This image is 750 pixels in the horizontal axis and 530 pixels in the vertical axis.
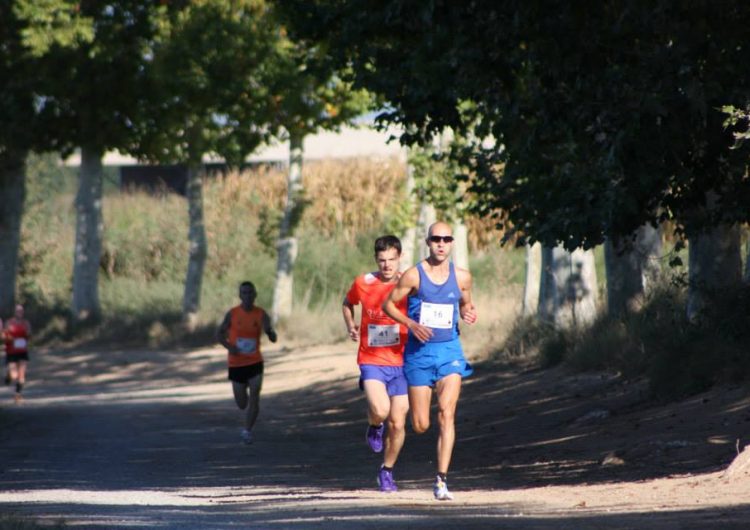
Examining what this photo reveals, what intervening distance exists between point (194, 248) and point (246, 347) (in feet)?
62.7

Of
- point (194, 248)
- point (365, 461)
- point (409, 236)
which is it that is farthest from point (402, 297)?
point (194, 248)

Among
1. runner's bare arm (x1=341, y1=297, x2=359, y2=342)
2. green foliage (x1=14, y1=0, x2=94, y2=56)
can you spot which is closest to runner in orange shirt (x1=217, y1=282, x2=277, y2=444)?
runner's bare arm (x1=341, y1=297, x2=359, y2=342)

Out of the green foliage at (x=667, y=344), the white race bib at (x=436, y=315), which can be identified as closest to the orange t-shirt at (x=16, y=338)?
the green foliage at (x=667, y=344)

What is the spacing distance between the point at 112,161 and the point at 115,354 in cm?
4094

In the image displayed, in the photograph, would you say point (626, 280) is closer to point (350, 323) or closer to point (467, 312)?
point (350, 323)

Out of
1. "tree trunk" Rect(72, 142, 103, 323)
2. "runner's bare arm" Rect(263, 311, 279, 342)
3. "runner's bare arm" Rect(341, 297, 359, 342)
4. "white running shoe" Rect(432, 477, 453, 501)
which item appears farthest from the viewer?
"tree trunk" Rect(72, 142, 103, 323)

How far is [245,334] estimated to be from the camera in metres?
18.2

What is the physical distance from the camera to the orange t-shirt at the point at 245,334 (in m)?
18.2

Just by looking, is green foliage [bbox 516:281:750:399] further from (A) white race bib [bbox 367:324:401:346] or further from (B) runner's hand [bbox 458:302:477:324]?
(B) runner's hand [bbox 458:302:477:324]

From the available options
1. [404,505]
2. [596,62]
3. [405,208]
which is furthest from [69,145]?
[404,505]

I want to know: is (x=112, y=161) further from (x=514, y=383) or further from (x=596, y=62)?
(x=596, y=62)

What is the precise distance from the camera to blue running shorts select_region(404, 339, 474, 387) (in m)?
12.1

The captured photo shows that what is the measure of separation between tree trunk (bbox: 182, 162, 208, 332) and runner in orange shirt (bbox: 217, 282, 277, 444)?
18.0m

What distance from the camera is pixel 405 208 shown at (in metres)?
34.6
